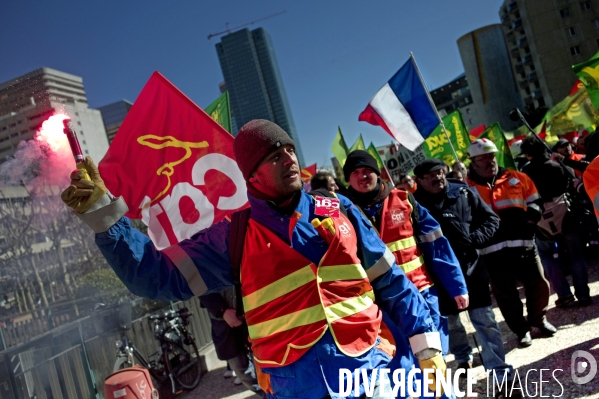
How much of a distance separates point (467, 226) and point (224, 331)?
95.2 inches

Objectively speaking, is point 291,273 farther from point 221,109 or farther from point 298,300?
point 221,109

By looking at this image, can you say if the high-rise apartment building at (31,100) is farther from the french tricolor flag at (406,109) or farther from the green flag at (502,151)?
the green flag at (502,151)

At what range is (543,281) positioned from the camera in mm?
5750

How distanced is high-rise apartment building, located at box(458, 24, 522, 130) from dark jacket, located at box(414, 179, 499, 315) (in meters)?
87.5

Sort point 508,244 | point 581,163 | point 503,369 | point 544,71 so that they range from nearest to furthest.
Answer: point 503,369 < point 508,244 < point 581,163 < point 544,71

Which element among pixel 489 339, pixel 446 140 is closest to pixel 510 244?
pixel 489 339

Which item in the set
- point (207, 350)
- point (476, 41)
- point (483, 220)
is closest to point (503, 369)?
point (483, 220)

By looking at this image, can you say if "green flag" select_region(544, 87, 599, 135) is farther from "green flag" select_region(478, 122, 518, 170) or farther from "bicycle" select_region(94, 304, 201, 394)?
"bicycle" select_region(94, 304, 201, 394)

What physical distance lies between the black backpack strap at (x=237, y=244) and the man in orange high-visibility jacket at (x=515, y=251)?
13.0 feet

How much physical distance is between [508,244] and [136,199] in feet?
12.3

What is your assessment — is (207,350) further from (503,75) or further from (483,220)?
(503,75)

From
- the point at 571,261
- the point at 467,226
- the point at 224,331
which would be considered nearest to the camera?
the point at 224,331

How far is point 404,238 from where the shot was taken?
4.28 metres

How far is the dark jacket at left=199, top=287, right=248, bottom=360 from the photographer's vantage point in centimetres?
484
